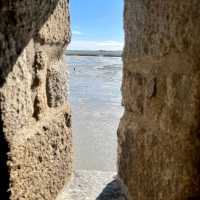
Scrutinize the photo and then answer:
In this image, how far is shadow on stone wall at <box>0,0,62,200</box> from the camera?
70 cm

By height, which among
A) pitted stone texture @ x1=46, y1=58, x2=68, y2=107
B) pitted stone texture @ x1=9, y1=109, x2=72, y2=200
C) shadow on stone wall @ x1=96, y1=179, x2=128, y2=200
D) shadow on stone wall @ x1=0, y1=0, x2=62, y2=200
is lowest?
shadow on stone wall @ x1=96, y1=179, x2=128, y2=200

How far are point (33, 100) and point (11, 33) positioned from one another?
0.20 meters

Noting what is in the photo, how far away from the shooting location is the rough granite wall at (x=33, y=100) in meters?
0.72

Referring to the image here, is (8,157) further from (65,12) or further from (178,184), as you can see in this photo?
(65,12)

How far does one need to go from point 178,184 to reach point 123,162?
32 centimetres

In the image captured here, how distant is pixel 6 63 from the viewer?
2.34 ft

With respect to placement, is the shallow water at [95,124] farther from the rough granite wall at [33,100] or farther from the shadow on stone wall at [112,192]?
the shadow on stone wall at [112,192]

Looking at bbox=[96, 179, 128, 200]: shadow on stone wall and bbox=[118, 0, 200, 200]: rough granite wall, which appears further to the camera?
bbox=[96, 179, 128, 200]: shadow on stone wall

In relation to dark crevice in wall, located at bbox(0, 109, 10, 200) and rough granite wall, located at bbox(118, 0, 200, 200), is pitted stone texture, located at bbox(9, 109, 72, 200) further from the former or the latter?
rough granite wall, located at bbox(118, 0, 200, 200)

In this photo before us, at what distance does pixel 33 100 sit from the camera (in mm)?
862

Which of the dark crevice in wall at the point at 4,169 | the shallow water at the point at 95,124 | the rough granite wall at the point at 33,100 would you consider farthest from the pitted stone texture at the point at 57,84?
the dark crevice in wall at the point at 4,169

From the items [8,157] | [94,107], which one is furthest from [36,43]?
[94,107]

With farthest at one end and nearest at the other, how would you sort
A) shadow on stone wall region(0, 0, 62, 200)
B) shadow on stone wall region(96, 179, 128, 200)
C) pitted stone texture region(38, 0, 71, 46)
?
shadow on stone wall region(96, 179, 128, 200)
pitted stone texture region(38, 0, 71, 46)
shadow on stone wall region(0, 0, 62, 200)

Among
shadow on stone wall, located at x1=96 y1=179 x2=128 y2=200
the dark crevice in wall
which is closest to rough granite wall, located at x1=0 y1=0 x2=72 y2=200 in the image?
the dark crevice in wall
